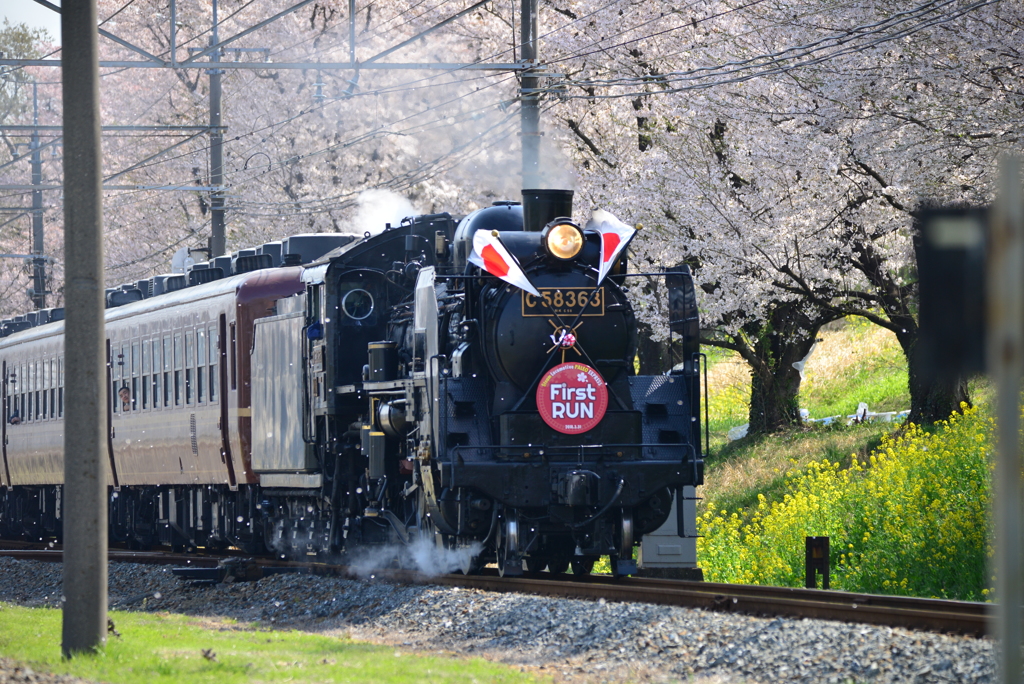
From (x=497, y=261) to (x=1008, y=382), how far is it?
28.9 feet

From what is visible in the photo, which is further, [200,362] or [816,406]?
[816,406]

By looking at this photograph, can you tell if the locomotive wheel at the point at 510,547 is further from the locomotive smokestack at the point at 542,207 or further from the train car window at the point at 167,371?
the train car window at the point at 167,371

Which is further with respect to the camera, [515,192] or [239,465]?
[515,192]

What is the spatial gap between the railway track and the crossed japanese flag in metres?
2.67

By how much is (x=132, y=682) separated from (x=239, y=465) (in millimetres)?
9131

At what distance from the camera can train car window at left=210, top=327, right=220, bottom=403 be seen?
57.9ft

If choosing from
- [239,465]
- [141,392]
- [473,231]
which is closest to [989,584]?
[473,231]

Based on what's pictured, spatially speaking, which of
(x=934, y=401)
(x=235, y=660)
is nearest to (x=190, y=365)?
(x=235, y=660)

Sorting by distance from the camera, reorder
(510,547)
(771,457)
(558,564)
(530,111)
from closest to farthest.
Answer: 1. (510,547)
2. (558,564)
3. (530,111)
4. (771,457)

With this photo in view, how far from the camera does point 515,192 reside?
27047mm

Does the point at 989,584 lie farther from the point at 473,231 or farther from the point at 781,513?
the point at 473,231

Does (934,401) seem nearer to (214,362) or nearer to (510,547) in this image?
(510,547)

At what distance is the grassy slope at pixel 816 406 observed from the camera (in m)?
21.1

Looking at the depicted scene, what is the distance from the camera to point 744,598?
30.9 ft
